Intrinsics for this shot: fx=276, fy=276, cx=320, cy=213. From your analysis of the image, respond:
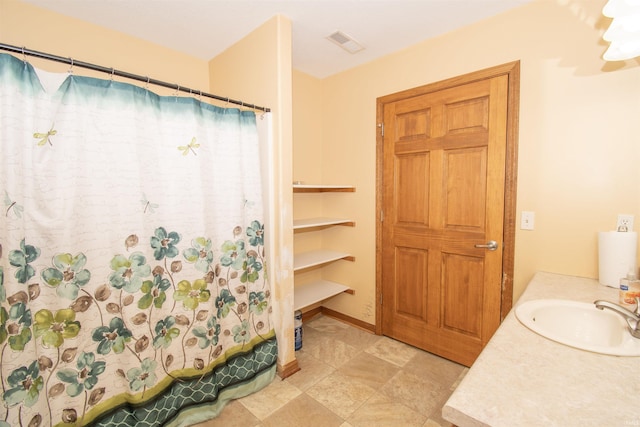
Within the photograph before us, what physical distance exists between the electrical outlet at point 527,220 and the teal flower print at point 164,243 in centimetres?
212

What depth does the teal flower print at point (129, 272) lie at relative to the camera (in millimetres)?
1337

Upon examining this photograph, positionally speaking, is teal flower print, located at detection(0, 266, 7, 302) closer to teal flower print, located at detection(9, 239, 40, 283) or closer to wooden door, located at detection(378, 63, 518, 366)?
teal flower print, located at detection(9, 239, 40, 283)

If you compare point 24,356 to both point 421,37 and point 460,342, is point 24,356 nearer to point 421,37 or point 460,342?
point 460,342

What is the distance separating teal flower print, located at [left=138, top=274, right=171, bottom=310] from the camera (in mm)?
1418

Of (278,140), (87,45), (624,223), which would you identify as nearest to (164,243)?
(278,140)

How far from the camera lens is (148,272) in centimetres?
143

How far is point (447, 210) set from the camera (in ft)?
6.86

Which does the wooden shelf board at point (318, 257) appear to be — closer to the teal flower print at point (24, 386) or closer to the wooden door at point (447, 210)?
the wooden door at point (447, 210)

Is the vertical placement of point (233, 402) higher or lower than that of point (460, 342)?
lower

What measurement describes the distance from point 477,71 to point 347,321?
239 centimetres

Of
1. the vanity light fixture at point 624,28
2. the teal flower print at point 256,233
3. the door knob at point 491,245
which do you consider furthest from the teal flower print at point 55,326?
the vanity light fixture at point 624,28

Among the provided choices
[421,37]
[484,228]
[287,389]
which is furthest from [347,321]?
[421,37]

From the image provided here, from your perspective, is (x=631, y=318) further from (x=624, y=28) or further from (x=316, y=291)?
(x=316, y=291)

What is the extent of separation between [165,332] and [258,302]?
0.58 metres
